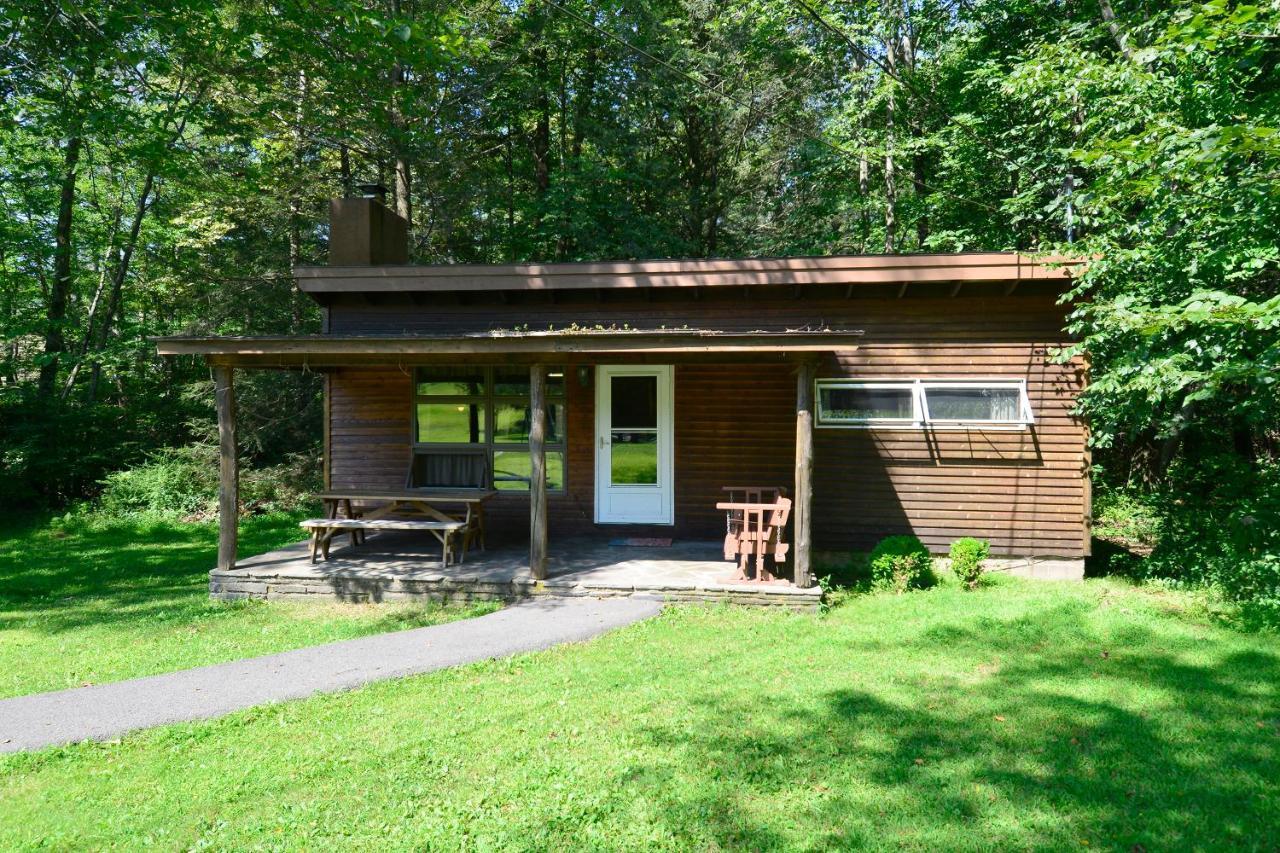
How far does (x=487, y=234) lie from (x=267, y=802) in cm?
1409

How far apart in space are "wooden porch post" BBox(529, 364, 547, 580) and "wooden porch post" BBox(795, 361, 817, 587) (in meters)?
2.23

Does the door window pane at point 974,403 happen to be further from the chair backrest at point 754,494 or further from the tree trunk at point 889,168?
the tree trunk at point 889,168

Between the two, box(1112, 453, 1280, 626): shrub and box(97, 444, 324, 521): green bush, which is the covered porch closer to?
box(1112, 453, 1280, 626): shrub

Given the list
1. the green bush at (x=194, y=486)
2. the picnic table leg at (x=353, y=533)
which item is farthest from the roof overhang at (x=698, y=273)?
the green bush at (x=194, y=486)

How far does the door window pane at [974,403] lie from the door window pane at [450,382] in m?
5.05

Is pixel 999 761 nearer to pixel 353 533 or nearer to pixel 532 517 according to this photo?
pixel 532 517

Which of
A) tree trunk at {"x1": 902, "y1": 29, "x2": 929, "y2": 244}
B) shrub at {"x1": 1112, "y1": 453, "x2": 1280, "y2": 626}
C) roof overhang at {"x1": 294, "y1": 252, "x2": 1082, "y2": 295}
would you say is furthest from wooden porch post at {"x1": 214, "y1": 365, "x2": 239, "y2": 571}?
tree trunk at {"x1": 902, "y1": 29, "x2": 929, "y2": 244}

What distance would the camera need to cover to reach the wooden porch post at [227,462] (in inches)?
253

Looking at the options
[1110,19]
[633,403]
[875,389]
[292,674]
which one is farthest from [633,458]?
[1110,19]

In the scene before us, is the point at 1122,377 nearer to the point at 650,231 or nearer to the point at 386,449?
the point at 386,449

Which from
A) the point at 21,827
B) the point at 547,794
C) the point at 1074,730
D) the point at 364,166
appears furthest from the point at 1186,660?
the point at 364,166

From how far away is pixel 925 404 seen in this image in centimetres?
723

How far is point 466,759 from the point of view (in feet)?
11.1

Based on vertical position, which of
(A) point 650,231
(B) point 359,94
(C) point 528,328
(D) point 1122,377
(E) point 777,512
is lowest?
(E) point 777,512
